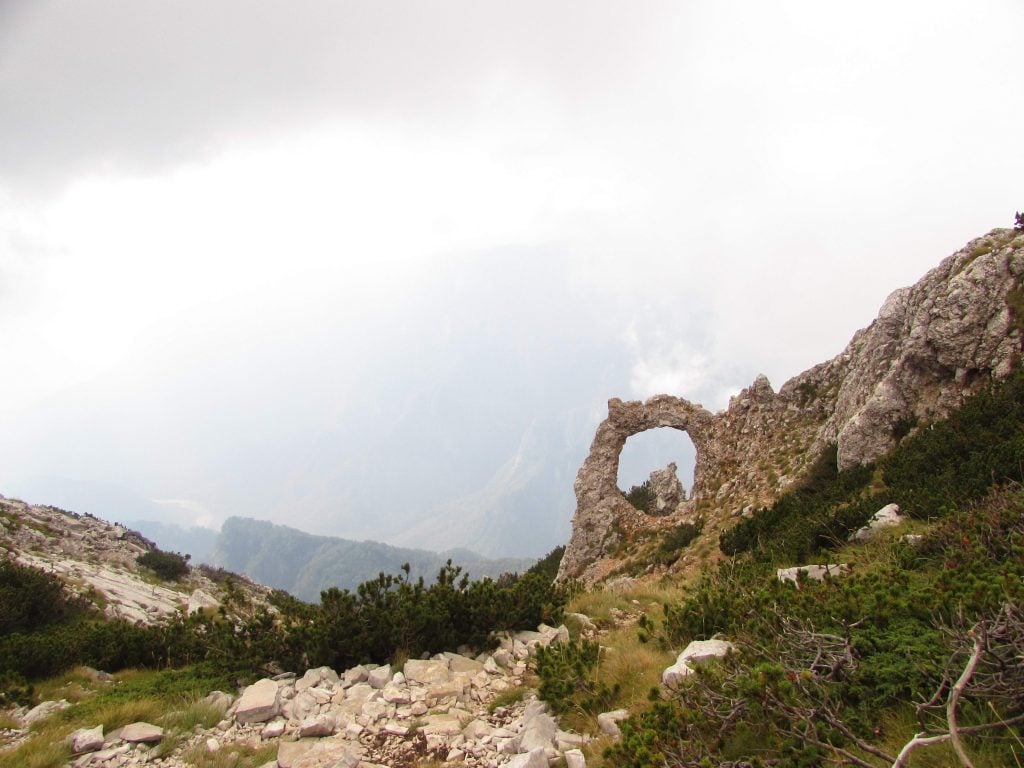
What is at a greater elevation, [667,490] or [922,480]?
[667,490]

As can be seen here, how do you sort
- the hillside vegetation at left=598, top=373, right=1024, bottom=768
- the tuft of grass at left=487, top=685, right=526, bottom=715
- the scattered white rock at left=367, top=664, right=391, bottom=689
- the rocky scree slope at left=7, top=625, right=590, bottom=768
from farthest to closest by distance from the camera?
the scattered white rock at left=367, top=664, right=391, bottom=689 < the tuft of grass at left=487, top=685, right=526, bottom=715 < the rocky scree slope at left=7, top=625, right=590, bottom=768 < the hillside vegetation at left=598, top=373, right=1024, bottom=768

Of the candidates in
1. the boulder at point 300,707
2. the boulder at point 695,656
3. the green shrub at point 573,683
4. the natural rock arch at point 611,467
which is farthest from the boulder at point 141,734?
the natural rock arch at point 611,467

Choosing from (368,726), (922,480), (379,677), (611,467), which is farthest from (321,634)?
(611,467)

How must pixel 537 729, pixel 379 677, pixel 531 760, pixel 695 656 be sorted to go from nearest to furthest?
pixel 531 760 → pixel 537 729 → pixel 695 656 → pixel 379 677

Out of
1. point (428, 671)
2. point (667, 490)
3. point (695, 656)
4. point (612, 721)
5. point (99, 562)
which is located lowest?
point (99, 562)

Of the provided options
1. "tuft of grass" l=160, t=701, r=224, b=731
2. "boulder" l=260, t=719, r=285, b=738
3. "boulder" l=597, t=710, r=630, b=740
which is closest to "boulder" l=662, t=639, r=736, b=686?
"boulder" l=597, t=710, r=630, b=740

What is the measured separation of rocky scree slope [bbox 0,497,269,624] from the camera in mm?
16920

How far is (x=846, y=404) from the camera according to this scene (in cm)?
1811

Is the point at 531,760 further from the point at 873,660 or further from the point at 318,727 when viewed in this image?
the point at 873,660

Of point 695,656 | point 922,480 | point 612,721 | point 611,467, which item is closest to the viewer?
point 612,721

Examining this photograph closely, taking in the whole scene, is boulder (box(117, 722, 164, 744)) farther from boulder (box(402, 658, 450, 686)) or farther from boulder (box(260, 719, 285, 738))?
boulder (box(402, 658, 450, 686))

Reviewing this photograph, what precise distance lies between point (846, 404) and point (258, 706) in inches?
757

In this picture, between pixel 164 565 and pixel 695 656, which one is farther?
pixel 164 565

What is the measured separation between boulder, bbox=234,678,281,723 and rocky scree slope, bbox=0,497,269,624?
7.28m
